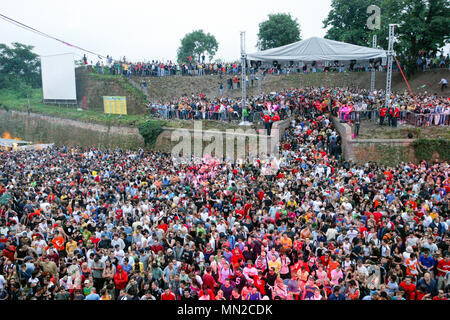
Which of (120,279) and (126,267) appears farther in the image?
(126,267)

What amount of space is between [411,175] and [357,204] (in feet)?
9.99

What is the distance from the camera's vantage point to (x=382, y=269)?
6625 millimetres

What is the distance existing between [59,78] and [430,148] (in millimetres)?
30520

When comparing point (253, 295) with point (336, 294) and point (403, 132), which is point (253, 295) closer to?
point (336, 294)

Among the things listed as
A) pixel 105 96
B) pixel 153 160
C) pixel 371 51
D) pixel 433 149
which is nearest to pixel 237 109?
pixel 153 160

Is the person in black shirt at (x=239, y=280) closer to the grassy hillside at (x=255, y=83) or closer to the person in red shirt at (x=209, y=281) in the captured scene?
the person in red shirt at (x=209, y=281)

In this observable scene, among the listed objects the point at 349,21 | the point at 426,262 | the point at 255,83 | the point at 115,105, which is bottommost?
the point at 426,262

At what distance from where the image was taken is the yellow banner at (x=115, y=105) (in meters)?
27.2

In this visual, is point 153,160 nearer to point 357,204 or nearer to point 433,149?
point 357,204

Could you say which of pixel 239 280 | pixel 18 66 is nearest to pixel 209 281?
pixel 239 280

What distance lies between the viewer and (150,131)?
23.0m

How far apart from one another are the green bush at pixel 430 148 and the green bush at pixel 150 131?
1479cm

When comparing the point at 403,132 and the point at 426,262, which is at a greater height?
the point at 403,132

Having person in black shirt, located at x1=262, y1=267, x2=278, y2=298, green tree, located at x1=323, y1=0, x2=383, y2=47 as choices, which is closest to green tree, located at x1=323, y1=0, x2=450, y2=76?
green tree, located at x1=323, y1=0, x2=383, y2=47
